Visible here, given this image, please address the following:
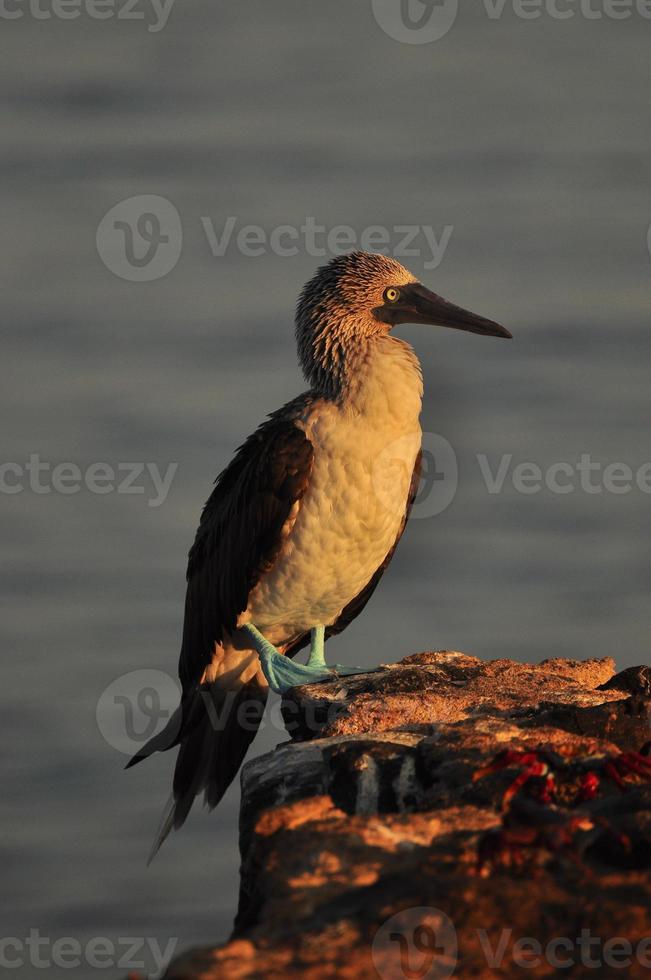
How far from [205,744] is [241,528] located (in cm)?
134

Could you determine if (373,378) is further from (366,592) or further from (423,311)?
(366,592)

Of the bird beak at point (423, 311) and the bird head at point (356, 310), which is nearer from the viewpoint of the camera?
the bird head at point (356, 310)

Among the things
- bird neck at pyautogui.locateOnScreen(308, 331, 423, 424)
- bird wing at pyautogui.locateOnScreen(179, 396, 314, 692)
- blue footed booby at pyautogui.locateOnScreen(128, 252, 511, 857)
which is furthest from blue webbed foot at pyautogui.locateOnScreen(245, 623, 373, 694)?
bird neck at pyautogui.locateOnScreen(308, 331, 423, 424)

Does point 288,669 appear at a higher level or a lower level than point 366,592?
lower

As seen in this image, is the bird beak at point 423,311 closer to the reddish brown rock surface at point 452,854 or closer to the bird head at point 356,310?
the bird head at point 356,310

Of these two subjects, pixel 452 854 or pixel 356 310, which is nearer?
pixel 452 854

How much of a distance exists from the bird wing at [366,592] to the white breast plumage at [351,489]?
27 centimetres

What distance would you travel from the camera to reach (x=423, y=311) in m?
9.04

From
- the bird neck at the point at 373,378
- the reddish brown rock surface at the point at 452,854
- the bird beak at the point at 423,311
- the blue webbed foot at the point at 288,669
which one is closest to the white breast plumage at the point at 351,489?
the bird neck at the point at 373,378

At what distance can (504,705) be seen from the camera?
5855 mm

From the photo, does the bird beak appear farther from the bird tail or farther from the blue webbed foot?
the bird tail

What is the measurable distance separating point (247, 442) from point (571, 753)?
4.47 m

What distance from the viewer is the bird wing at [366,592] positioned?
8758 mm

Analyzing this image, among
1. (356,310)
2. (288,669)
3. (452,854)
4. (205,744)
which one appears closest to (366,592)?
(288,669)
